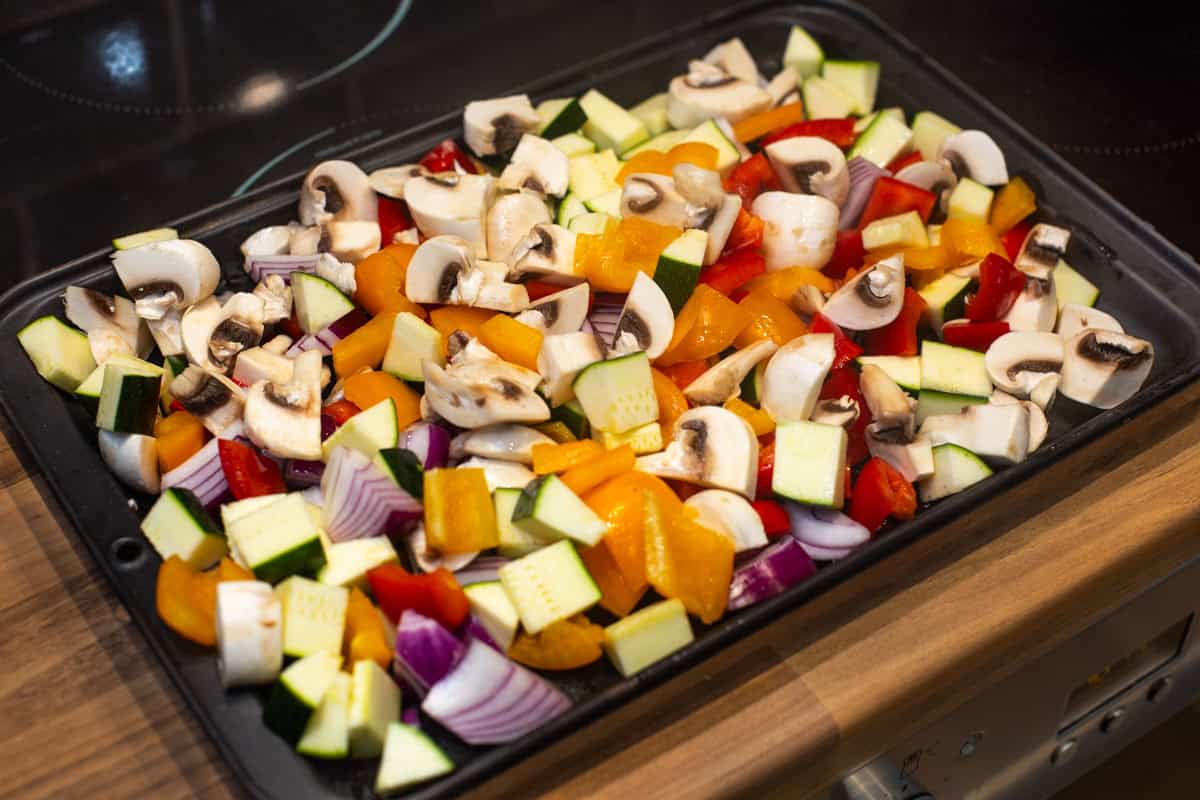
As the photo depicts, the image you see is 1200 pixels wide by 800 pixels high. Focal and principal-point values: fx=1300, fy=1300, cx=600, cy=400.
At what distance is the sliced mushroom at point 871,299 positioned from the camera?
188 cm

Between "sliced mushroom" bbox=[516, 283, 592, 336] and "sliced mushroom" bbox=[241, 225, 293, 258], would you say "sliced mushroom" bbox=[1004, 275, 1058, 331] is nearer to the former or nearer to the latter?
"sliced mushroom" bbox=[516, 283, 592, 336]

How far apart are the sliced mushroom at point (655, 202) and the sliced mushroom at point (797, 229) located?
0.14m

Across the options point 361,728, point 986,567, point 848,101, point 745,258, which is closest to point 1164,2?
point 848,101

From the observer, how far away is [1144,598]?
1.77 m

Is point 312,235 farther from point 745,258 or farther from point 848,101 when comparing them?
point 848,101

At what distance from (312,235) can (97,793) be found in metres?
0.86

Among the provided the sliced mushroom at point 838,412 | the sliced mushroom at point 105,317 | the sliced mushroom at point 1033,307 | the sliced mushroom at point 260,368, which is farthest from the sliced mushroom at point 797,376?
the sliced mushroom at point 105,317

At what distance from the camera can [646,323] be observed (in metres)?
1.81

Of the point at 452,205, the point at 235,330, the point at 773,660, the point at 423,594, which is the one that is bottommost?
the point at 773,660

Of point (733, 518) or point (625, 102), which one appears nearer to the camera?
point (733, 518)

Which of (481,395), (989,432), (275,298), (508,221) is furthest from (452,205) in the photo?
(989,432)

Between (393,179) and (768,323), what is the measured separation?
2.04 ft

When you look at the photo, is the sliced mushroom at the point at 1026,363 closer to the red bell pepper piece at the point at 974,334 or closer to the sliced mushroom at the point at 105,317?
the red bell pepper piece at the point at 974,334

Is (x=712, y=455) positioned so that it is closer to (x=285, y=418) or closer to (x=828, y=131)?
(x=285, y=418)
